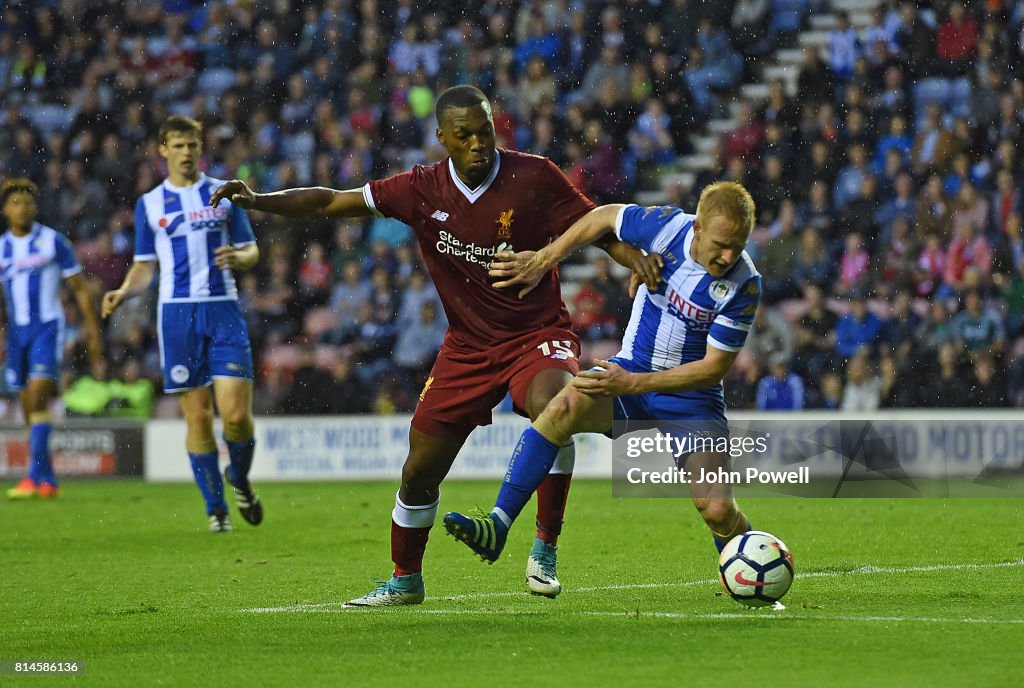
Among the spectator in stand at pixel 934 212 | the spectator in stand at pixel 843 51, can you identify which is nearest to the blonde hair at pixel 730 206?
the spectator in stand at pixel 934 212

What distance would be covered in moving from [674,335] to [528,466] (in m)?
0.90

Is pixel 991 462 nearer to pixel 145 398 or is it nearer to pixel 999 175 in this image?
pixel 999 175

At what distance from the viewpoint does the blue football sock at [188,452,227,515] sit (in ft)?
35.0

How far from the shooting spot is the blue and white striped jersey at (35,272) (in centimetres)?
1377

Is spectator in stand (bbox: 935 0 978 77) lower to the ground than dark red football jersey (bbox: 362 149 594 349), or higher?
higher

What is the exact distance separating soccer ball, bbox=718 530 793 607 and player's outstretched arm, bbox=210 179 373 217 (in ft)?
6.97

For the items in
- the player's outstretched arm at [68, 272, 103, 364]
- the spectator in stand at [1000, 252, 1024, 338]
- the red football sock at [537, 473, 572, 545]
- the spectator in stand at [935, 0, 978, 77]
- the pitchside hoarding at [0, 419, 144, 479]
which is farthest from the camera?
the spectator in stand at [935, 0, 978, 77]

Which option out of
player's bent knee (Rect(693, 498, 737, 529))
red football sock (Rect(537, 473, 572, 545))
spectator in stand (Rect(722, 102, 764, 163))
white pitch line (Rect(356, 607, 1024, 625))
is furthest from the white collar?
spectator in stand (Rect(722, 102, 764, 163))

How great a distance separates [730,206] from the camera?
6.24 meters

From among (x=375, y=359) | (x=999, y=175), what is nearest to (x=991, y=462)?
(x=999, y=175)

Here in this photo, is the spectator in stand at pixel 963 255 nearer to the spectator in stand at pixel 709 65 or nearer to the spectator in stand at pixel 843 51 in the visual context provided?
the spectator in stand at pixel 843 51

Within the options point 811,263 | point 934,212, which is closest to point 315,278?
point 811,263

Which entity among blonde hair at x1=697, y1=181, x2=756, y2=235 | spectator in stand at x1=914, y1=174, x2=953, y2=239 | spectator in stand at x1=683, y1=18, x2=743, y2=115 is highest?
spectator in stand at x1=683, y1=18, x2=743, y2=115

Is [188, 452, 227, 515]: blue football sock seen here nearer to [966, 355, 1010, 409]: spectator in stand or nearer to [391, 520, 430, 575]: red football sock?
[391, 520, 430, 575]: red football sock
